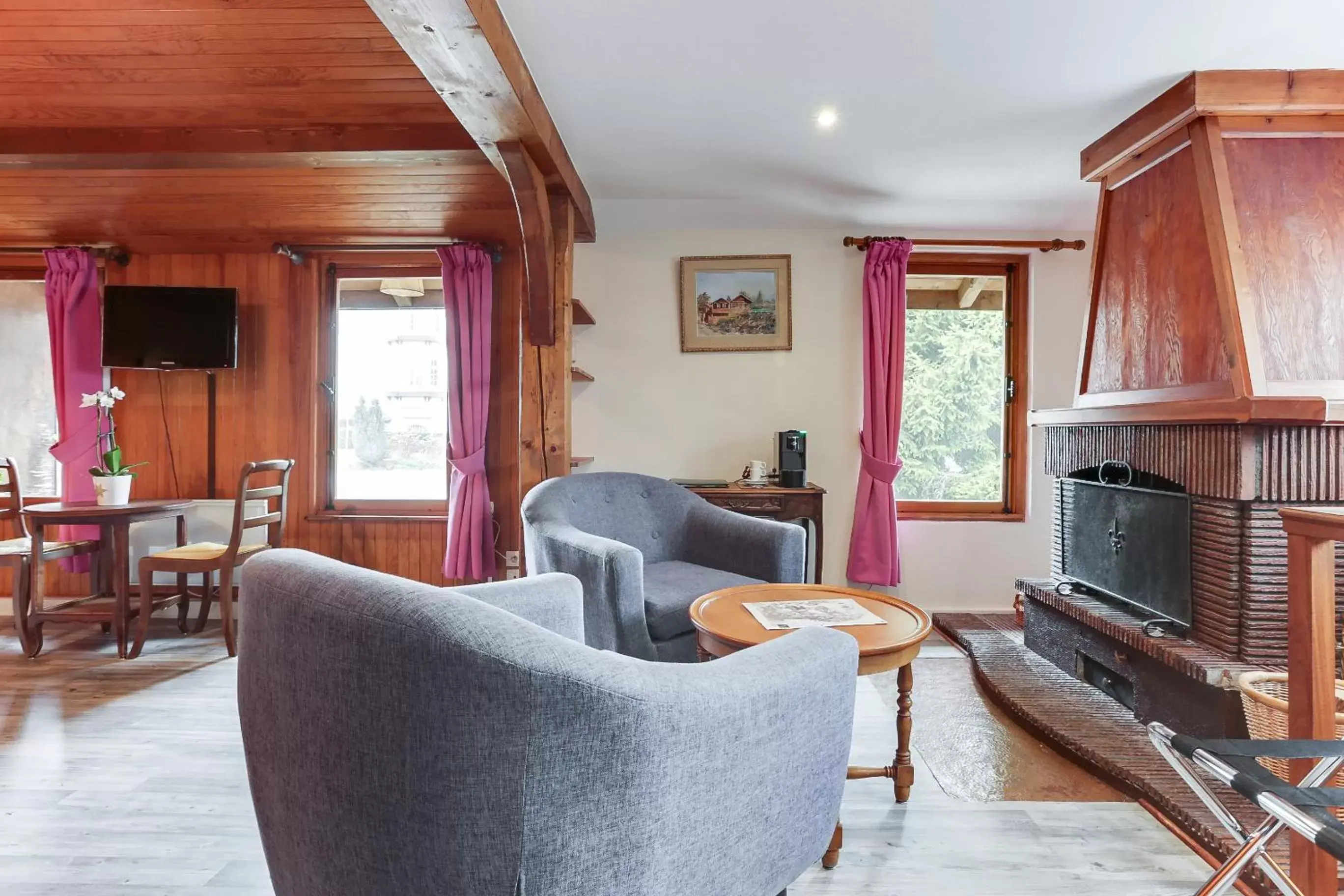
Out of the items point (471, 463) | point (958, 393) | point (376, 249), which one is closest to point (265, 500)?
point (471, 463)

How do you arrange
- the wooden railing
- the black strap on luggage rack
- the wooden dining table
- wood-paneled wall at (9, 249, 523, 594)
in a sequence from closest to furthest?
the black strap on luggage rack → the wooden railing → the wooden dining table → wood-paneled wall at (9, 249, 523, 594)

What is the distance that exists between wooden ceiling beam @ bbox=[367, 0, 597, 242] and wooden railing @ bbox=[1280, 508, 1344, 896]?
2177 millimetres

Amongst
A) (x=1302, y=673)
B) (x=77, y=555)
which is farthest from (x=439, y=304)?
(x=1302, y=673)

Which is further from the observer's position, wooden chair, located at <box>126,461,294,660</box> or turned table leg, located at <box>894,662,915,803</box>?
wooden chair, located at <box>126,461,294,660</box>

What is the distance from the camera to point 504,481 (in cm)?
383

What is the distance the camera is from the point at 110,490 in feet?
10.6

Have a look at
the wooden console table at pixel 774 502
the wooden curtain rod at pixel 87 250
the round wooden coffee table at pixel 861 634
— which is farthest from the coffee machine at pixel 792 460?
the wooden curtain rod at pixel 87 250

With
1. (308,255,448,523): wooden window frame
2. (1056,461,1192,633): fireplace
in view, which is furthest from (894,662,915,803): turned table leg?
(308,255,448,523): wooden window frame

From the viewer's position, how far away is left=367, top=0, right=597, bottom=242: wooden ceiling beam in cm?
167

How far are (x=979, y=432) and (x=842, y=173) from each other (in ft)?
5.56

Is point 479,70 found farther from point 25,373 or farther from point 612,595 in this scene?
point 25,373

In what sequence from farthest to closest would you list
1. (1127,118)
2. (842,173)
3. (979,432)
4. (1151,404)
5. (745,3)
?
(979,432)
(842,173)
(1127,118)
(1151,404)
(745,3)

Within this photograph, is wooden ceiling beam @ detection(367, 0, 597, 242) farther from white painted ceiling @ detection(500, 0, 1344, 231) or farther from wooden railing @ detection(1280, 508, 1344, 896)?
wooden railing @ detection(1280, 508, 1344, 896)

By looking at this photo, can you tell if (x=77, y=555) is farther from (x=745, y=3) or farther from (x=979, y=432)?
(x=979, y=432)
